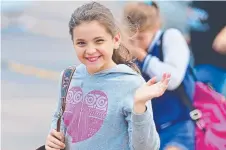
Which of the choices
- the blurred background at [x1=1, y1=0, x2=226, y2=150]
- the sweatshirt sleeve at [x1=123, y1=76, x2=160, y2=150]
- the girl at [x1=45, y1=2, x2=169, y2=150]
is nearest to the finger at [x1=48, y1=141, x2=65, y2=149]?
the girl at [x1=45, y1=2, x2=169, y2=150]

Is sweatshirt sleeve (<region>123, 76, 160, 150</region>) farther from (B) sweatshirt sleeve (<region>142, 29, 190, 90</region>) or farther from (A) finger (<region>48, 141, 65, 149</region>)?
(B) sweatshirt sleeve (<region>142, 29, 190, 90</region>)

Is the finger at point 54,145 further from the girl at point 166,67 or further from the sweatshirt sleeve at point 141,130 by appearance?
the girl at point 166,67

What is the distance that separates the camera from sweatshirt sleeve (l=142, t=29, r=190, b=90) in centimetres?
281

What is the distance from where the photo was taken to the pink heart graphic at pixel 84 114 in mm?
1558

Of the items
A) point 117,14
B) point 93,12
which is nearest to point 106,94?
point 93,12

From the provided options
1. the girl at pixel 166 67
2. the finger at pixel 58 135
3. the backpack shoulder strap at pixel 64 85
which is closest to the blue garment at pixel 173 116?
the girl at pixel 166 67

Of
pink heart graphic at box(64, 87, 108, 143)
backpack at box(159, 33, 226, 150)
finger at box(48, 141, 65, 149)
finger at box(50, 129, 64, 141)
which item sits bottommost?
backpack at box(159, 33, 226, 150)

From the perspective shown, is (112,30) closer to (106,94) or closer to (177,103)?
(106,94)

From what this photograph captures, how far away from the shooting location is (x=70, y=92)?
5.47ft

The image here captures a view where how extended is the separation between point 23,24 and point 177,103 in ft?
3.22

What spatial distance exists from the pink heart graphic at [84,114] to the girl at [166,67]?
1.21 meters

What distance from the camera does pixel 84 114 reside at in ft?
5.21

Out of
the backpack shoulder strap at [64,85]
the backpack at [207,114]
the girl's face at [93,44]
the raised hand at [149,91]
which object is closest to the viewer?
the raised hand at [149,91]

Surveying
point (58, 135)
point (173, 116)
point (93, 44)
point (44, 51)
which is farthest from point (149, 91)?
point (44, 51)
